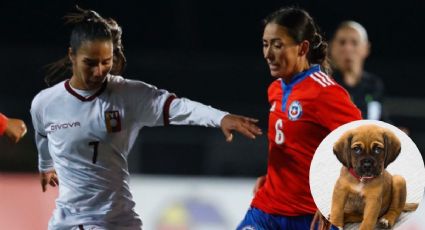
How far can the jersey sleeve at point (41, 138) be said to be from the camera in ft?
14.5

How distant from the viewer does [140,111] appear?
14.0 feet

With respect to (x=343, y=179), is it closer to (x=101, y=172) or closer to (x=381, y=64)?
(x=101, y=172)

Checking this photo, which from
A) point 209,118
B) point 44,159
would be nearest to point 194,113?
point 209,118

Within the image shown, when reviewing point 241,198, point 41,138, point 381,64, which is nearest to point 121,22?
point 381,64

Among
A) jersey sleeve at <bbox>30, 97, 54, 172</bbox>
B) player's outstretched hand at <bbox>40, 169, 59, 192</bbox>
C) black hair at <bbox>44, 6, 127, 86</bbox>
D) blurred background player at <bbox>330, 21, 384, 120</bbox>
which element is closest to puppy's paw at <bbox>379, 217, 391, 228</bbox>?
black hair at <bbox>44, 6, 127, 86</bbox>

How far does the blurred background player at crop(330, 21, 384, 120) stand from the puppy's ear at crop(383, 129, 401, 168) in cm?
333

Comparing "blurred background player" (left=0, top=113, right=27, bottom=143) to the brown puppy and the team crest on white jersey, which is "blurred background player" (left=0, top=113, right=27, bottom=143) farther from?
the brown puppy

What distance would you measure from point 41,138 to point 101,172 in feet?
1.61

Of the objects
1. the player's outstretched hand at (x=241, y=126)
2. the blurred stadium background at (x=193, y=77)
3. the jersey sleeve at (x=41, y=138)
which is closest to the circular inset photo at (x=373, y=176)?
the player's outstretched hand at (x=241, y=126)

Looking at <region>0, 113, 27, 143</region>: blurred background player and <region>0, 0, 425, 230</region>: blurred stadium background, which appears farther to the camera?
<region>0, 0, 425, 230</region>: blurred stadium background

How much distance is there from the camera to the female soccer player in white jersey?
4.20m

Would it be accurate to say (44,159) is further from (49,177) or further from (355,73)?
(355,73)

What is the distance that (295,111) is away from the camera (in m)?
4.15

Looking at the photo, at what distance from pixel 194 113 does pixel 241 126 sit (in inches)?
14.2
